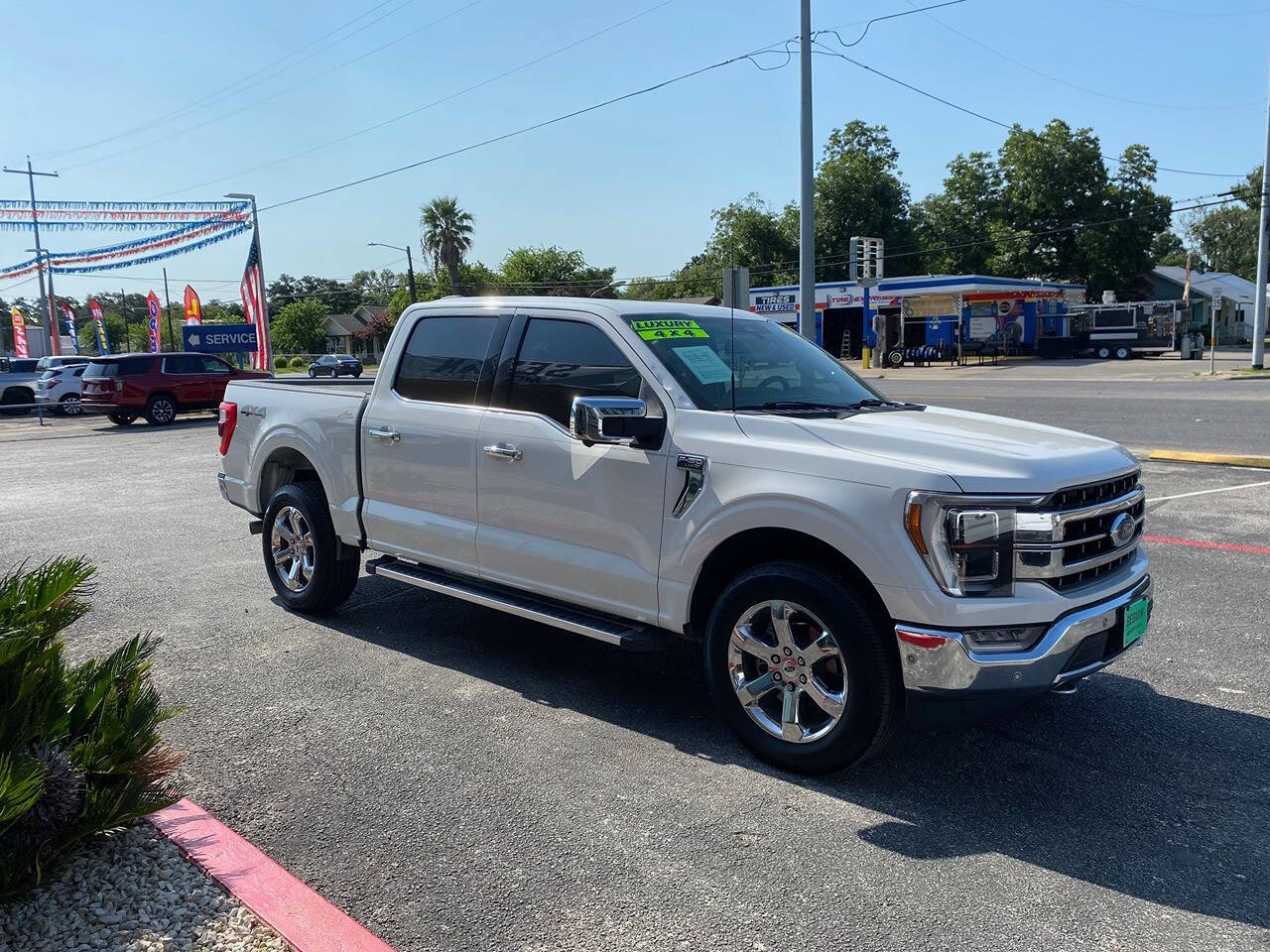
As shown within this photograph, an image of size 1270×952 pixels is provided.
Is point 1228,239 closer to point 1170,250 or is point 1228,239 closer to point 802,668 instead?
point 1170,250

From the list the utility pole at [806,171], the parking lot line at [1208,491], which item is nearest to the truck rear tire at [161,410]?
the utility pole at [806,171]

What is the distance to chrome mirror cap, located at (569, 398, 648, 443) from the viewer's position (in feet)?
13.7

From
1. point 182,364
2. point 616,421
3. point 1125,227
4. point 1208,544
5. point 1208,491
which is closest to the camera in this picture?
point 616,421

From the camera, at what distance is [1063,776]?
3.97 m

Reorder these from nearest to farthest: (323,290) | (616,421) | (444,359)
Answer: (616,421)
(444,359)
(323,290)

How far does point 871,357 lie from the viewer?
47.3m

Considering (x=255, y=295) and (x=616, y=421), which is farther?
(x=255, y=295)

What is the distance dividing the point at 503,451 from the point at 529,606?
773 mm

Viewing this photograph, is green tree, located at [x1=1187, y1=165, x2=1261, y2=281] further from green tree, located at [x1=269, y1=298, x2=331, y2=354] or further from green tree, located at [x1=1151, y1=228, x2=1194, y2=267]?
green tree, located at [x1=269, y1=298, x2=331, y2=354]

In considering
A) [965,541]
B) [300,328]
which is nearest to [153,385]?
[965,541]

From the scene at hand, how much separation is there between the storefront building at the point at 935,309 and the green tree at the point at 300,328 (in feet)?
217

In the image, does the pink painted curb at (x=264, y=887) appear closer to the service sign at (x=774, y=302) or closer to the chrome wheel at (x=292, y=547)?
the chrome wheel at (x=292, y=547)

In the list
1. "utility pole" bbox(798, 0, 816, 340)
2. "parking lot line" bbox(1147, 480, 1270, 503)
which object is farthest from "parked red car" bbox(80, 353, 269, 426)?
"parking lot line" bbox(1147, 480, 1270, 503)

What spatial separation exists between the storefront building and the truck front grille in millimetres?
43055
